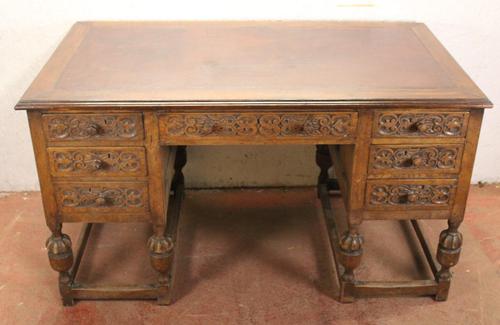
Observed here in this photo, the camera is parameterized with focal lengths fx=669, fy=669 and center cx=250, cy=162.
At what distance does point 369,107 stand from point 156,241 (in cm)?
82

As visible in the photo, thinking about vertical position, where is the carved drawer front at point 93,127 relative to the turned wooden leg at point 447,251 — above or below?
above

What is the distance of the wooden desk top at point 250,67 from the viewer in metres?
1.95

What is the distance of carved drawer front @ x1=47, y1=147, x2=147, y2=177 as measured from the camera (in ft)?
6.62

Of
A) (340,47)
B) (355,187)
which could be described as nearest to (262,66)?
(340,47)

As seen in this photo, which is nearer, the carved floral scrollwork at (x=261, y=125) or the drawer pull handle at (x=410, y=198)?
the carved floral scrollwork at (x=261, y=125)

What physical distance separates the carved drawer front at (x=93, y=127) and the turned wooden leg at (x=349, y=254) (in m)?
0.76

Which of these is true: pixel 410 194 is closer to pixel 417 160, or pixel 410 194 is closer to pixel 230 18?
pixel 417 160

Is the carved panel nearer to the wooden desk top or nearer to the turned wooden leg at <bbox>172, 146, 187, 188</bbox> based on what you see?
the wooden desk top

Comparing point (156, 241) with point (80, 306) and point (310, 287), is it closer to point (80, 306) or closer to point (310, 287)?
point (80, 306)

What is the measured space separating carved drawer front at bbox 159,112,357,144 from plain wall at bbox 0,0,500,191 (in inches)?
30.4

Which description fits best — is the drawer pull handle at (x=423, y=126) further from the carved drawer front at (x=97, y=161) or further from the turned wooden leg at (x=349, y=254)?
the carved drawer front at (x=97, y=161)

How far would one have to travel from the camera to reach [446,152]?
205 cm

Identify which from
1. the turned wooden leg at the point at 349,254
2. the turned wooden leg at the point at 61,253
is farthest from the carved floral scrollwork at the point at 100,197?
the turned wooden leg at the point at 349,254

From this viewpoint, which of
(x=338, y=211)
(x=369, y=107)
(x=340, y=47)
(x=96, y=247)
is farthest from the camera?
(x=338, y=211)
